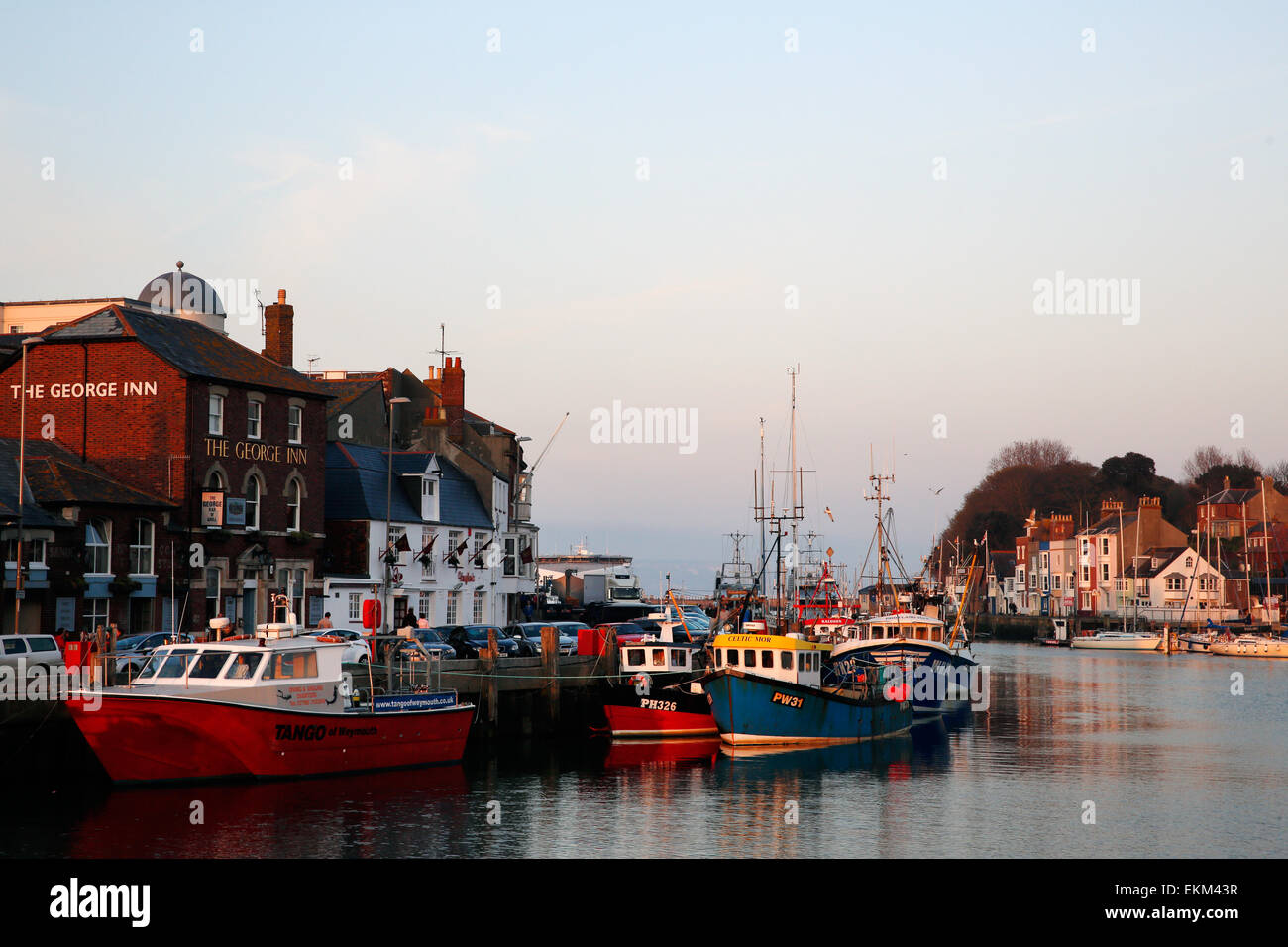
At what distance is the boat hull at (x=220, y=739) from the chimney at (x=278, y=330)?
3090cm

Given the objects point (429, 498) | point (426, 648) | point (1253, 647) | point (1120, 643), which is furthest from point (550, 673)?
point (1120, 643)

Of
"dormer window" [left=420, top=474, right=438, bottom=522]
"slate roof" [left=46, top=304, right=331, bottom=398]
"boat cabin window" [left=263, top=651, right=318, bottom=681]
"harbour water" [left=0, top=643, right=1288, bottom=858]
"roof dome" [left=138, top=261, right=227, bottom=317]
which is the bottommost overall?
"harbour water" [left=0, top=643, right=1288, bottom=858]

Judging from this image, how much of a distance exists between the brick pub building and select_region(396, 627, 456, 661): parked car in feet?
27.4

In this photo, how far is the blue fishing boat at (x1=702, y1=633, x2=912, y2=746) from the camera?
1810 inches

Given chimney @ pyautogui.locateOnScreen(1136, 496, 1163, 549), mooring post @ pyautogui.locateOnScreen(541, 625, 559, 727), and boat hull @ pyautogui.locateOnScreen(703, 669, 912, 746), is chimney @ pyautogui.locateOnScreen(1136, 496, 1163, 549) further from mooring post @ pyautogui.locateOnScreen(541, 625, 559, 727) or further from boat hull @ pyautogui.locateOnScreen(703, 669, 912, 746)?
mooring post @ pyautogui.locateOnScreen(541, 625, 559, 727)

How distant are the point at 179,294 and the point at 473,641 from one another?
31.2 m

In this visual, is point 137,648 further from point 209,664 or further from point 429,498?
point 429,498

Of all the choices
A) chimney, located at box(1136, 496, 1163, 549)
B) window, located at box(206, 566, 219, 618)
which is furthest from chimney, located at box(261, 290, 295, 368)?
chimney, located at box(1136, 496, 1163, 549)

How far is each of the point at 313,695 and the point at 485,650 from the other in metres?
11.4

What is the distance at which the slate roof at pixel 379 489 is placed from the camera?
204 ft

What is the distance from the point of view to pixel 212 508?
50781 millimetres

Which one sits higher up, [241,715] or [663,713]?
[241,715]
